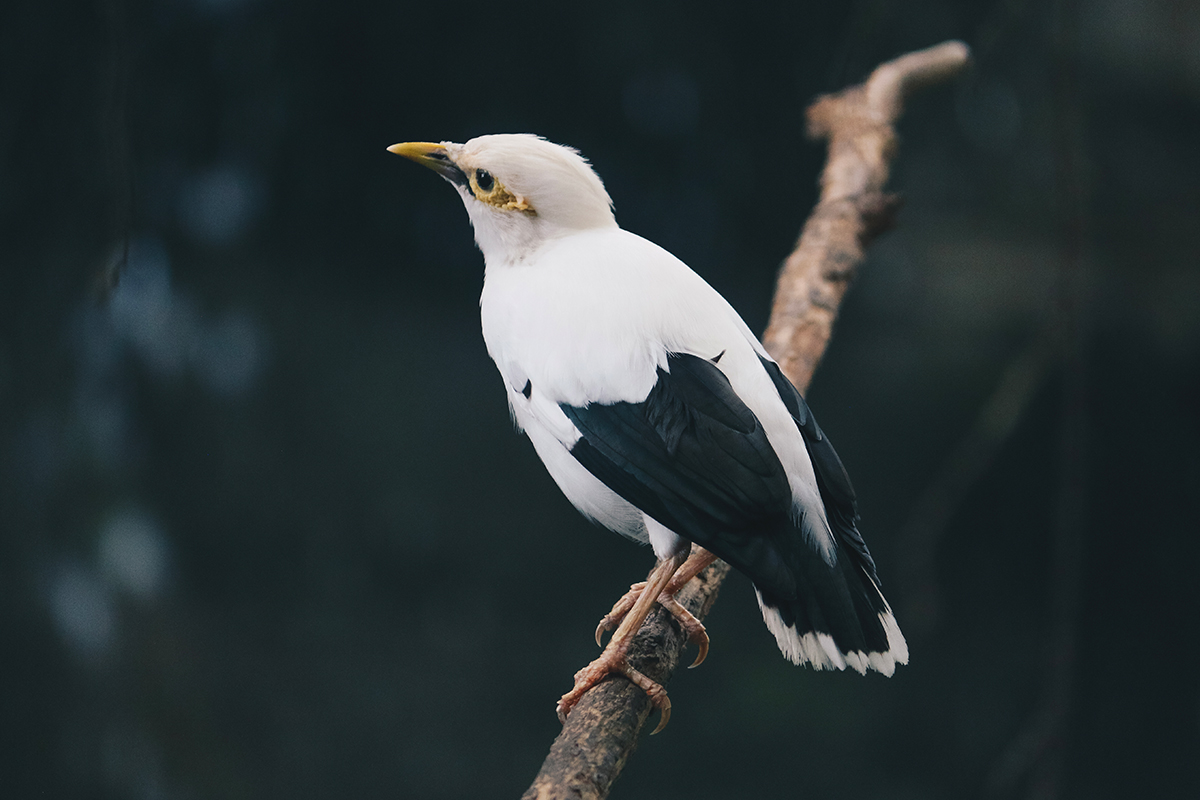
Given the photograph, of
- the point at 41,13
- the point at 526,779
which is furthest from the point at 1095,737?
the point at 41,13

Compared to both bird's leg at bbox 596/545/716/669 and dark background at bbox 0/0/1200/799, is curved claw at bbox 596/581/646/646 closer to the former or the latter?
bird's leg at bbox 596/545/716/669

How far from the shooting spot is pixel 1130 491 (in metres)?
2.37

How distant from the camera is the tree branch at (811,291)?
85cm

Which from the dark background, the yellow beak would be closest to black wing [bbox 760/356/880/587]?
the yellow beak

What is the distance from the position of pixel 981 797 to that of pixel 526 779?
1194mm

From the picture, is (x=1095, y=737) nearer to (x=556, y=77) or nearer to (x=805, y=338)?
(x=805, y=338)

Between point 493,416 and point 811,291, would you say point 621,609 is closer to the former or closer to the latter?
point 811,291

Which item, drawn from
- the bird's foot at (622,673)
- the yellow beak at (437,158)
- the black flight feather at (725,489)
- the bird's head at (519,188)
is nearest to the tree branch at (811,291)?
the bird's foot at (622,673)

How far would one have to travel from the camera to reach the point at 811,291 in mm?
1557

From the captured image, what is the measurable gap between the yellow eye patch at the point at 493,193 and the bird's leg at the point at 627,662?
51 cm

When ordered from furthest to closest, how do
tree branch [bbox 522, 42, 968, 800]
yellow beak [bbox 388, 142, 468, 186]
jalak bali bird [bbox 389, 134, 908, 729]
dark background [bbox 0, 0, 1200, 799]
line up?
dark background [bbox 0, 0, 1200, 799], yellow beak [bbox 388, 142, 468, 186], jalak bali bird [bbox 389, 134, 908, 729], tree branch [bbox 522, 42, 968, 800]

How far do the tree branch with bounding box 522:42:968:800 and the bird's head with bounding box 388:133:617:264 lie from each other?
42cm

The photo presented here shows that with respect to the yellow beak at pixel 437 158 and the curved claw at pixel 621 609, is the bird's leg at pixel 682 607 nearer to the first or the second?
the curved claw at pixel 621 609

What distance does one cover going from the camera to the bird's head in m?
1.18
